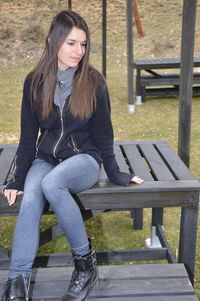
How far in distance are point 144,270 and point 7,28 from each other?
626 inches

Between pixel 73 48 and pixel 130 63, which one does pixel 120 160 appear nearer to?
pixel 73 48

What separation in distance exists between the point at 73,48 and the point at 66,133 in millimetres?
510

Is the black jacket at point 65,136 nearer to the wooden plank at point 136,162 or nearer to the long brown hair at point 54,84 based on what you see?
the long brown hair at point 54,84

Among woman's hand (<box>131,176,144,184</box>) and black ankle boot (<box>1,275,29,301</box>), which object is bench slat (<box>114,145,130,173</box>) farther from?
black ankle boot (<box>1,275,29,301</box>)

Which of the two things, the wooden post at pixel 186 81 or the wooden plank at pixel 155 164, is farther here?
the wooden post at pixel 186 81

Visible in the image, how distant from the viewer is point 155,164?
2902 mm

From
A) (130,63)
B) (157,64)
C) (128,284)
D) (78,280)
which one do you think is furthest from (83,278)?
(157,64)

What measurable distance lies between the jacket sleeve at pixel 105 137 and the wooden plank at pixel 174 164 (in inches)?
15.2

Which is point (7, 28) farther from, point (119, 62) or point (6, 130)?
point (6, 130)

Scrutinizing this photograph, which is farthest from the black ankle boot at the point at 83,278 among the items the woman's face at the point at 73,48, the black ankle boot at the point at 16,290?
the woman's face at the point at 73,48

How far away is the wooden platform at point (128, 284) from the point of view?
7.18ft

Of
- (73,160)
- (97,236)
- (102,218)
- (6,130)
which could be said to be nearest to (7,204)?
(73,160)

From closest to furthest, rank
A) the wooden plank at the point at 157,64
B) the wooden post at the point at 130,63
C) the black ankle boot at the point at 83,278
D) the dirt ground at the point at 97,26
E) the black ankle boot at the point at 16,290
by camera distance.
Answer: the black ankle boot at the point at 16,290 < the black ankle boot at the point at 83,278 < the wooden post at the point at 130,63 < the wooden plank at the point at 157,64 < the dirt ground at the point at 97,26

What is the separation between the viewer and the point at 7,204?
8.08 feet
